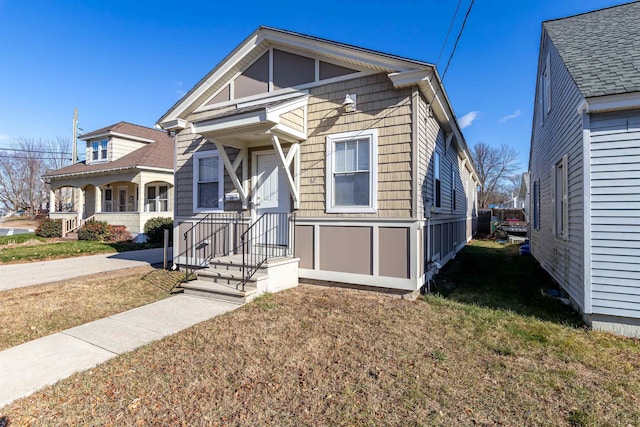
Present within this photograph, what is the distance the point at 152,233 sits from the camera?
14.6m

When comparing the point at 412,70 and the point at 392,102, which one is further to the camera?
the point at 392,102

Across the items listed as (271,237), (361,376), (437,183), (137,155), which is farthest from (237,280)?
(137,155)

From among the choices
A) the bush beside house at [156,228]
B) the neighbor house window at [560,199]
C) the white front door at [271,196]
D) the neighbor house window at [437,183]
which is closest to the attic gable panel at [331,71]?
the white front door at [271,196]

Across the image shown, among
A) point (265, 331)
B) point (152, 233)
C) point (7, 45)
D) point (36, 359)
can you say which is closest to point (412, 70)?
point (265, 331)

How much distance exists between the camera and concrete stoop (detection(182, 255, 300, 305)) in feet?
17.2

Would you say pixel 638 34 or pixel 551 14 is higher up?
pixel 551 14

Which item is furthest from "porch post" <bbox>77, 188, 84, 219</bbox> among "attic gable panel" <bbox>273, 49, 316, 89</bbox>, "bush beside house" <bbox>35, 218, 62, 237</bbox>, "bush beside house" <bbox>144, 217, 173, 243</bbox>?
"attic gable panel" <bbox>273, 49, 316, 89</bbox>

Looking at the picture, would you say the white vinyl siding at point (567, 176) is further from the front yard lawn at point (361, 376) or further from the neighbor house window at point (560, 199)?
the front yard lawn at point (361, 376)

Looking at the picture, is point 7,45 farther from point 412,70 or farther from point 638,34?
point 638,34

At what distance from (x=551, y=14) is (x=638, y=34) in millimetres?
2885

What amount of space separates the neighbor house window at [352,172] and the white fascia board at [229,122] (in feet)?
4.63

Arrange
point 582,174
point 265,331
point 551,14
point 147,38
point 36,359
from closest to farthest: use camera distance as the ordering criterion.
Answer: point 36,359
point 265,331
point 582,174
point 551,14
point 147,38

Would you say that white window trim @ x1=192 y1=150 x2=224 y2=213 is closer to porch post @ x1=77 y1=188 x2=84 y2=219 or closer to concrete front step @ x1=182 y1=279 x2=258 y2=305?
concrete front step @ x1=182 y1=279 x2=258 y2=305

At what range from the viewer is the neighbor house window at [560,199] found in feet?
17.8
